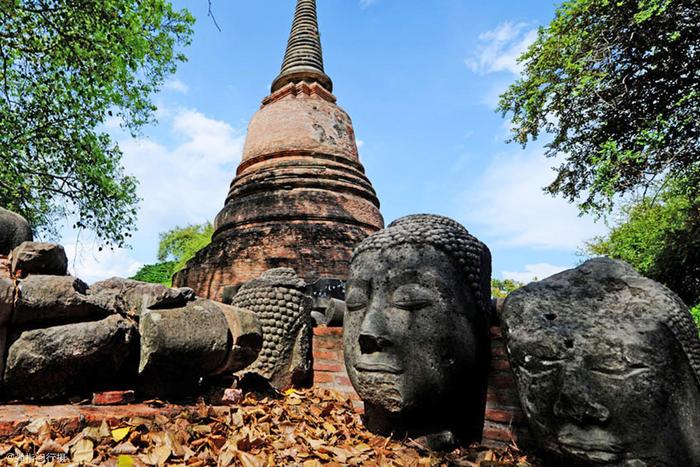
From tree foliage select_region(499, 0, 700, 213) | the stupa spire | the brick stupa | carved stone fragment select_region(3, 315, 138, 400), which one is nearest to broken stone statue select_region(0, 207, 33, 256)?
carved stone fragment select_region(3, 315, 138, 400)

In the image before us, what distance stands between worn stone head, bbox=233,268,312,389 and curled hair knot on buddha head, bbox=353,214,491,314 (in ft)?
3.28

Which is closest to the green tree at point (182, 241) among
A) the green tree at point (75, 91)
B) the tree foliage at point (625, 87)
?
the green tree at point (75, 91)

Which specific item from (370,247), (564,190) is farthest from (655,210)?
(370,247)

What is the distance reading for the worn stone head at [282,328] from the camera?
134 inches

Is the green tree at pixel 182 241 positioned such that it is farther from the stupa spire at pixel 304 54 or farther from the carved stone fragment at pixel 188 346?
the carved stone fragment at pixel 188 346

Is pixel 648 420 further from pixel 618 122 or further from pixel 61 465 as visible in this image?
pixel 618 122

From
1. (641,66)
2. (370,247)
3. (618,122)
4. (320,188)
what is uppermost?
(641,66)

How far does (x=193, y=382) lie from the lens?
9.04 ft

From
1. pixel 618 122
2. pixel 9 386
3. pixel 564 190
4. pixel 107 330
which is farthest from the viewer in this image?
pixel 564 190

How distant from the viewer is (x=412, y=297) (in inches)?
96.4

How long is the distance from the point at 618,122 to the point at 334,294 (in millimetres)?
7224

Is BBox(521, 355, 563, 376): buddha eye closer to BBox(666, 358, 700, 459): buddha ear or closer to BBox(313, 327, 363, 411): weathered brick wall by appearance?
Answer: BBox(666, 358, 700, 459): buddha ear

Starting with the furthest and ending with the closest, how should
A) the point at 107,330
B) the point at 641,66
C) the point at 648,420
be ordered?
the point at 641,66 → the point at 107,330 → the point at 648,420

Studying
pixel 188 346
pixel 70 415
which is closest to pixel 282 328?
pixel 188 346
